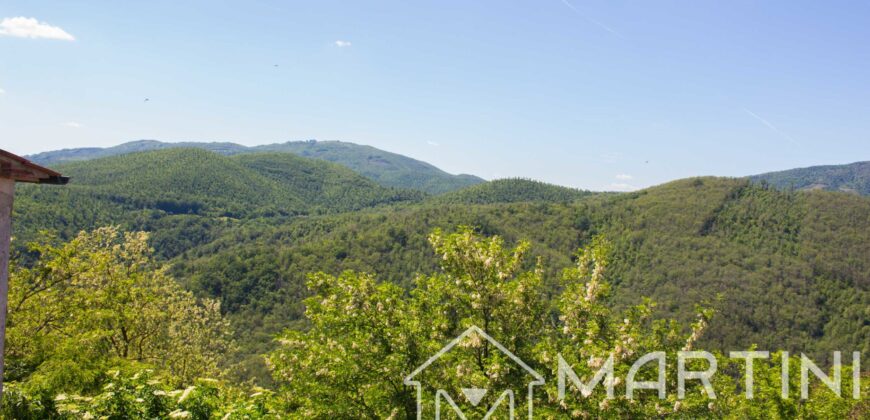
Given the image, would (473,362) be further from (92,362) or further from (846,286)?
(846,286)

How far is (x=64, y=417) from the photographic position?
8.91m

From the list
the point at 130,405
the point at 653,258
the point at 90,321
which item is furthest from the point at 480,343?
the point at 653,258

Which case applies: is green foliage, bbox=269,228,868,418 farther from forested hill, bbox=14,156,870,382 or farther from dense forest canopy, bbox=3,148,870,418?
forested hill, bbox=14,156,870,382

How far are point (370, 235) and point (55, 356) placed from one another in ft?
478

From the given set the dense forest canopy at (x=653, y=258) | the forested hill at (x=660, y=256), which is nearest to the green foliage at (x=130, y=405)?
the dense forest canopy at (x=653, y=258)

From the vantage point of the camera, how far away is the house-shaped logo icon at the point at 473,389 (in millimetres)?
10891

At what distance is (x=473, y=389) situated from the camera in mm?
11148

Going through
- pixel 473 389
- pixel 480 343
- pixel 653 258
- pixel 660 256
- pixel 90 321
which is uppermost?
pixel 480 343

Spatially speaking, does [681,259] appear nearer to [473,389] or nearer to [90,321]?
[473,389]

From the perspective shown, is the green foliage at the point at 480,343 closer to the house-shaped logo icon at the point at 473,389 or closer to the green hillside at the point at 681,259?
the house-shaped logo icon at the point at 473,389

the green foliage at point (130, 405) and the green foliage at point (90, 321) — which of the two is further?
the green foliage at point (90, 321)

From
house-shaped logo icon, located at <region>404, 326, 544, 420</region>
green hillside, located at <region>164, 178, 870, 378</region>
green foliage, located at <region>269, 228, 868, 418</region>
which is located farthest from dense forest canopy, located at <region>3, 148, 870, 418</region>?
house-shaped logo icon, located at <region>404, 326, 544, 420</region>

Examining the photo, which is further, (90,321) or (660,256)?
(660,256)

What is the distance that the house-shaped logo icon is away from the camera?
1089cm
